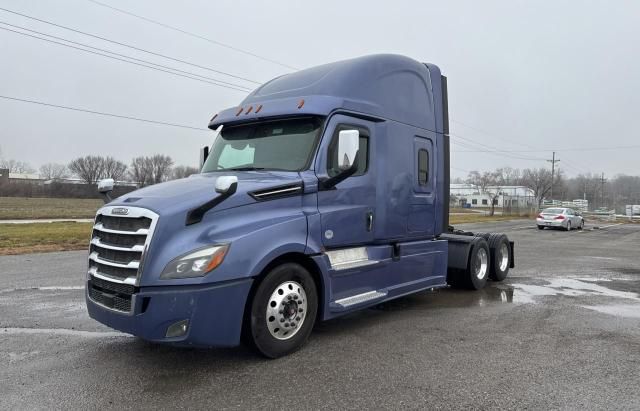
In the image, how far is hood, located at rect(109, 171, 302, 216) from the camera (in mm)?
3990

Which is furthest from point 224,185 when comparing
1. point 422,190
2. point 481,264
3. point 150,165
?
point 150,165

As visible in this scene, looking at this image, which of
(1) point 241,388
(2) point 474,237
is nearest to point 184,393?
(1) point 241,388

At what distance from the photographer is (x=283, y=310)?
4.45 metres

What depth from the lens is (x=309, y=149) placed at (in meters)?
4.90

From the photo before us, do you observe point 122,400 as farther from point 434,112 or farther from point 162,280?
point 434,112

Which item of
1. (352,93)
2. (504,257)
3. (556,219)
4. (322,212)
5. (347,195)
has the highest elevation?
(352,93)

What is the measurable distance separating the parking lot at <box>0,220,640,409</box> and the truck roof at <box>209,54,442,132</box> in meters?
2.61

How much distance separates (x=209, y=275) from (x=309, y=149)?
70.1 inches

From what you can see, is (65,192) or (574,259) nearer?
(574,259)

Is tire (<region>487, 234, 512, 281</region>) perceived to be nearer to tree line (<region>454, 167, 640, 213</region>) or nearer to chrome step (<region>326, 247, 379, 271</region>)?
chrome step (<region>326, 247, 379, 271</region>)

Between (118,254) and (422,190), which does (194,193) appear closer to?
(118,254)

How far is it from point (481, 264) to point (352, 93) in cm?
459

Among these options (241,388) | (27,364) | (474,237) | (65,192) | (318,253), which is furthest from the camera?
(65,192)

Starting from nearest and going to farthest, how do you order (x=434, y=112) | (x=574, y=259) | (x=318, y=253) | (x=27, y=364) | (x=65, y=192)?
(x=27, y=364)
(x=318, y=253)
(x=434, y=112)
(x=574, y=259)
(x=65, y=192)
